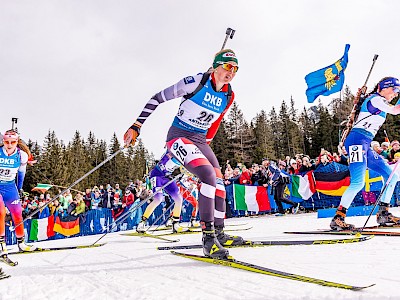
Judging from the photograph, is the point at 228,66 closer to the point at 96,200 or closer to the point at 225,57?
the point at 225,57

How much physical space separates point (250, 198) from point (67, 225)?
24.2 feet

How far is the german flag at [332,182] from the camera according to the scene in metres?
11.5

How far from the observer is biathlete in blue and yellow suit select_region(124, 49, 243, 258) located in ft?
13.5

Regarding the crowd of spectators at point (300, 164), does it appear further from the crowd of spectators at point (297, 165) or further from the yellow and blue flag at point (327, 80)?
the yellow and blue flag at point (327, 80)

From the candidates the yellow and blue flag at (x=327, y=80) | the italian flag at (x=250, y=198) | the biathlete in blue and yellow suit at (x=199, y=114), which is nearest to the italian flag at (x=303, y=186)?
the italian flag at (x=250, y=198)

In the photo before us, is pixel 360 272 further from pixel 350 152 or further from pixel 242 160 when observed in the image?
pixel 242 160

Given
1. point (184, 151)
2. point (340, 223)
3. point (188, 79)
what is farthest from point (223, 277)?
point (340, 223)

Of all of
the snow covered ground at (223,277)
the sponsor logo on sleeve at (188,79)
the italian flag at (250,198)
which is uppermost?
the sponsor logo on sleeve at (188,79)

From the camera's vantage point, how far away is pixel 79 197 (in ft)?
52.5

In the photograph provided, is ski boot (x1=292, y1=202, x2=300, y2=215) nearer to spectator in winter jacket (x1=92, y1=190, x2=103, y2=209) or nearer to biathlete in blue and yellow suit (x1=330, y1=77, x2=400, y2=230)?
biathlete in blue and yellow suit (x1=330, y1=77, x2=400, y2=230)

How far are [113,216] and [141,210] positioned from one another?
1.55 metres

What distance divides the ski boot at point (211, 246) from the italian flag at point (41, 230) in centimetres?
1244

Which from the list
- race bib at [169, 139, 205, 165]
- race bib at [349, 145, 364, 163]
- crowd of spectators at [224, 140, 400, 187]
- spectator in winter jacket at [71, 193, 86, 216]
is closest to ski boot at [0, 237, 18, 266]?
race bib at [169, 139, 205, 165]

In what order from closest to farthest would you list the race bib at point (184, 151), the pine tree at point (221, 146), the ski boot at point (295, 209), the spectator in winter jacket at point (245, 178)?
the race bib at point (184, 151) → the ski boot at point (295, 209) → the spectator in winter jacket at point (245, 178) → the pine tree at point (221, 146)
